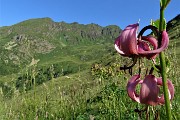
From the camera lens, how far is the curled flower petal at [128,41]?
992 mm

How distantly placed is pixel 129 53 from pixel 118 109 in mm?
2709

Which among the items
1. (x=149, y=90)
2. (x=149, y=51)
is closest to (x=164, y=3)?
(x=149, y=51)

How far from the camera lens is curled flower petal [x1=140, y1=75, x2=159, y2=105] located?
3.32ft

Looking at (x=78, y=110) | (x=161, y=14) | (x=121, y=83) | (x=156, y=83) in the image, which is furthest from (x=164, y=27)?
(x=121, y=83)

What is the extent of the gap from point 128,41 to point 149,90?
17 cm

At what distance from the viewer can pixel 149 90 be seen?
3.34 feet

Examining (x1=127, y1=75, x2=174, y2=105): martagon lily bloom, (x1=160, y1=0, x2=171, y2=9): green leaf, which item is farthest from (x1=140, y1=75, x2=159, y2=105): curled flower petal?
(x1=160, y1=0, x2=171, y2=9): green leaf

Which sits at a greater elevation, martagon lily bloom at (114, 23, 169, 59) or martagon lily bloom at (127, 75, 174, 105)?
martagon lily bloom at (114, 23, 169, 59)

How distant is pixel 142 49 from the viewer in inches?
41.1

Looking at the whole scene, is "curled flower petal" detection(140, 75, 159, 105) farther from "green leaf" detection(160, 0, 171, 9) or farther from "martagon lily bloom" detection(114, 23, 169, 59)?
"green leaf" detection(160, 0, 171, 9)

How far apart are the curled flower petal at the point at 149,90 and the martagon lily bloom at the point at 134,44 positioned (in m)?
0.07

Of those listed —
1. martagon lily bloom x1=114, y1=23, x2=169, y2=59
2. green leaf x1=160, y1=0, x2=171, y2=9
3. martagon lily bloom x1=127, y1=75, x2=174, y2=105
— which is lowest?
martagon lily bloom x1=127, y1=75, x2=174, y2=105

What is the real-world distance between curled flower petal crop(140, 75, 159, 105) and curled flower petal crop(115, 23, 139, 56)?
3.8 inches

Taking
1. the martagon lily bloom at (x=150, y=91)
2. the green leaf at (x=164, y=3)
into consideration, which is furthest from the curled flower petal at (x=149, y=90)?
the green leaf at (x=164, y=3)
